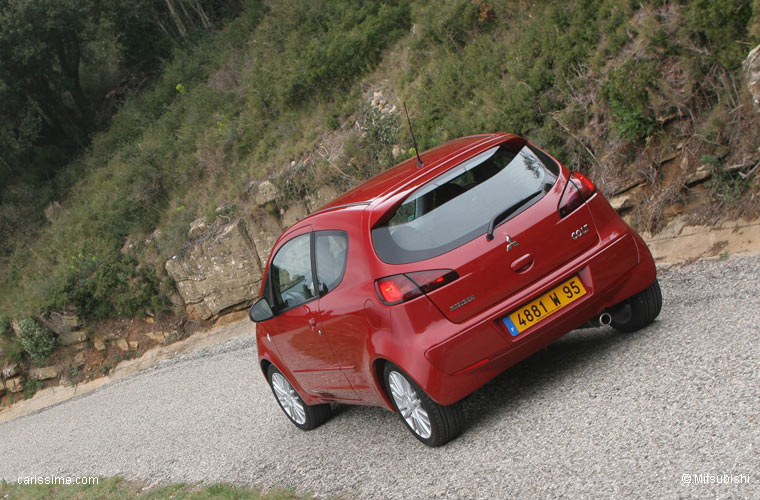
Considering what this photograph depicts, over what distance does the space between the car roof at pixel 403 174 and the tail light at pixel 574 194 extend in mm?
692

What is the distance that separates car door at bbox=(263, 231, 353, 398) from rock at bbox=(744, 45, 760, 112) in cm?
474

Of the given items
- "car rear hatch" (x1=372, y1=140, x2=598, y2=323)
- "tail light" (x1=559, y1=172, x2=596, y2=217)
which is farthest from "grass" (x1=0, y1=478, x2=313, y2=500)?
"tail light" (x1=559, y1=172, x2=596, y2=217)

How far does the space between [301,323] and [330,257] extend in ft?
2.63

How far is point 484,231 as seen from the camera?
4805mm

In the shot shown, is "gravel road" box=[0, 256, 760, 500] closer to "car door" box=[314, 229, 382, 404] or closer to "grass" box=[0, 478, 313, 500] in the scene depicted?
"grass" box=[0, 478, 313, 500]

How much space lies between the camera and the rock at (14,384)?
1820cm

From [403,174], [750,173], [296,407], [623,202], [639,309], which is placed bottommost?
[623,202]

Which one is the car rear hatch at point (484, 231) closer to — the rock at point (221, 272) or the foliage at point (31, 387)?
the rock at point (221, 272)

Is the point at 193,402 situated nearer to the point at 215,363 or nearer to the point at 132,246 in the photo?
the point at 215,363

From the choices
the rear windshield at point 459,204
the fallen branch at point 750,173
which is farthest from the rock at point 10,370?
the fallen branch at point 750,173

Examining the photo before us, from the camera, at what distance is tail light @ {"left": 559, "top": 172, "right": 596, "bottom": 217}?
503 centimetres

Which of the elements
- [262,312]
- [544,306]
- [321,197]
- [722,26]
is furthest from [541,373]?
[321,197]

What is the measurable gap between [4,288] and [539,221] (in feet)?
72.7

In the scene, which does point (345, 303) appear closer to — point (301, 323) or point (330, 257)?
point (330, 257)
